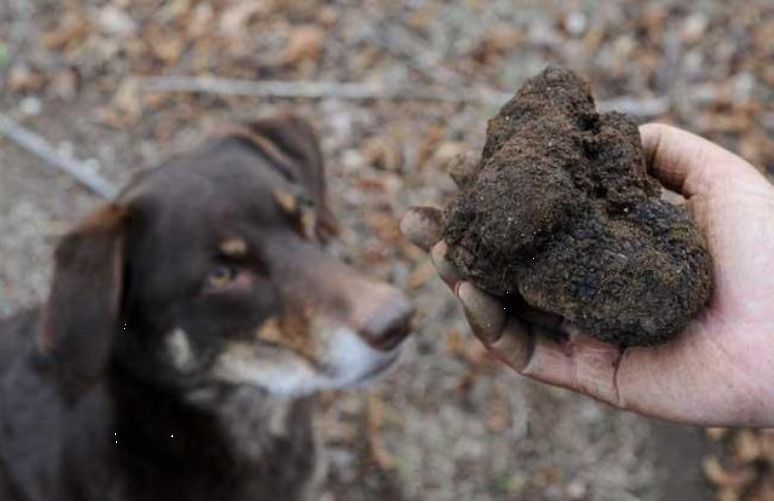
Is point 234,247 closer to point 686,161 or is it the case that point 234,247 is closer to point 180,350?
point 180,350

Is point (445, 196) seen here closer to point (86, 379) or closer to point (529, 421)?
point (529, 421)

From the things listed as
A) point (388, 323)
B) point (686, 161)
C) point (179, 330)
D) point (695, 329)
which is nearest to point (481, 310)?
point (695, 329)

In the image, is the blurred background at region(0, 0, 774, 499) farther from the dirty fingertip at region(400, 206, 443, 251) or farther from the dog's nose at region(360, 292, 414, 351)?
the dirty fingertip at region(400, 206, 443, 251)

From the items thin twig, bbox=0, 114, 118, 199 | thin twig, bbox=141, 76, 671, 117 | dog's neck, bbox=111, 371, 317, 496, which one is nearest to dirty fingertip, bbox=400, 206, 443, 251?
dog's neck, bbox=111, 371, 317, 496

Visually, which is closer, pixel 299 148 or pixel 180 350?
pixel 180 350

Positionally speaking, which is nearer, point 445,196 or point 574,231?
point 574,231

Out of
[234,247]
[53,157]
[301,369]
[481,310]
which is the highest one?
[481,310]

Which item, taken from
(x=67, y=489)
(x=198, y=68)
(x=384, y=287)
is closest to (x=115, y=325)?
(x=67, y=489)

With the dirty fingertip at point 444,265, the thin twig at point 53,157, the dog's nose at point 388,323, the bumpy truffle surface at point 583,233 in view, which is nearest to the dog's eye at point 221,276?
the dog's nose at point 388,323
